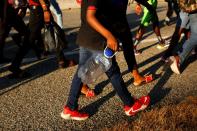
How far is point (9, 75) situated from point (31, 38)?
26.2 inches

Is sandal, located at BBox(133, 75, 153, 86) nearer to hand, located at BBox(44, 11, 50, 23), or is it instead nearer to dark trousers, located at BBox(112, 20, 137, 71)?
dark trousers, located at BBox(112, 20, 137, 71)

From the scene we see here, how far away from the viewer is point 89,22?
4859 mm

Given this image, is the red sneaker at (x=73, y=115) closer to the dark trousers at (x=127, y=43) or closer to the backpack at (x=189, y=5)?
the dark trousers at (x=127, y=43)

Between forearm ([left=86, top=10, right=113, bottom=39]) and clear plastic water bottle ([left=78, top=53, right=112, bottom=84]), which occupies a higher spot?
forearm ([left=86, top=10, right=113, bottom=39])

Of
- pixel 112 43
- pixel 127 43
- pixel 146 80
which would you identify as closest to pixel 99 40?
pixel 112 43

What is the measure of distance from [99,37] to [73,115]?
940 millimetres

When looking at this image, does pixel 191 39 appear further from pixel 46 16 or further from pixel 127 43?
pixel 46 16

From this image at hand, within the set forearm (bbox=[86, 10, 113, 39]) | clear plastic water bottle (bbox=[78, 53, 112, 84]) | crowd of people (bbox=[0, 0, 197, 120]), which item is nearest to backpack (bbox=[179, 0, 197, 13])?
crowd of people (bbox=[0, 0, 197, 120])

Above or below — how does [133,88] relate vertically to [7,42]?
above

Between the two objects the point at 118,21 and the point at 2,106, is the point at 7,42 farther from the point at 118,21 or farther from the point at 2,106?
the point at 118,21

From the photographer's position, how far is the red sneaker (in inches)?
211

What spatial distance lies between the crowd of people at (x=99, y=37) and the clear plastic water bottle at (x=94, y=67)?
59 millimetres

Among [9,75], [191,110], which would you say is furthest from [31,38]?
[191,110]

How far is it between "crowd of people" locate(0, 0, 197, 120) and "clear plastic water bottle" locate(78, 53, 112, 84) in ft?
0.19
